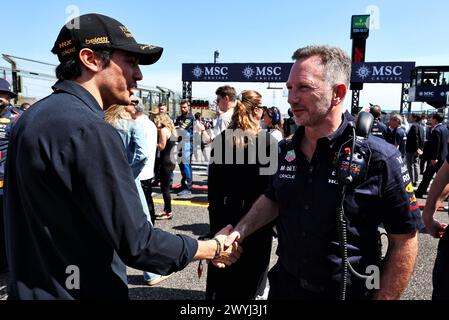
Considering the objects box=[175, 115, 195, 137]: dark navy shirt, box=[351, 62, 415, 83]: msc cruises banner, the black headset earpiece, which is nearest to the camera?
the black headset earpiece

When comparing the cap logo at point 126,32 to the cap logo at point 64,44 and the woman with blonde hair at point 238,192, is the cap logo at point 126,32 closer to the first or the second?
the cap logo at point 64,44

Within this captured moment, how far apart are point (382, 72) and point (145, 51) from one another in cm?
2248

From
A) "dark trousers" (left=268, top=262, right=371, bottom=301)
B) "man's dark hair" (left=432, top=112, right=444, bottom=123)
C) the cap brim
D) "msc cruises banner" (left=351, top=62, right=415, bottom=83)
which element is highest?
"msc cruises banner" (left=351, top=62, right=415, bottom=83)

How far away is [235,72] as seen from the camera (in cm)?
2400

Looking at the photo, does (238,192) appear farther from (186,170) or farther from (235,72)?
(235,72)

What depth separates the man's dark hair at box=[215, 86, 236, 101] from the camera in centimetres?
448

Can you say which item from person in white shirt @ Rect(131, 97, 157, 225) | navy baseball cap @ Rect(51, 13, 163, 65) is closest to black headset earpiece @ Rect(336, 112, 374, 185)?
navy baseball cap @ Rect(51, 13, 163, 65)

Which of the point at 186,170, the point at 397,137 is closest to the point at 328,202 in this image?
the point at 186,170

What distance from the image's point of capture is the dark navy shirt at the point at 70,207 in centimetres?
118

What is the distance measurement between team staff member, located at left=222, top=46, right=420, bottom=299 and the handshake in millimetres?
44

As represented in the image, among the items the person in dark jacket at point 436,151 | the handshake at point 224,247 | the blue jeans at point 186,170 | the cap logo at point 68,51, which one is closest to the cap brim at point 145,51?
the cap logo at point 68,51

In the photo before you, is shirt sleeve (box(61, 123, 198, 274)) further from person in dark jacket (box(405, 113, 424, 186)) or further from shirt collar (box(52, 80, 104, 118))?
person in dark jacket (box(405, 113, 424, 186))

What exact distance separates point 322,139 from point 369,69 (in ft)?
71.5
